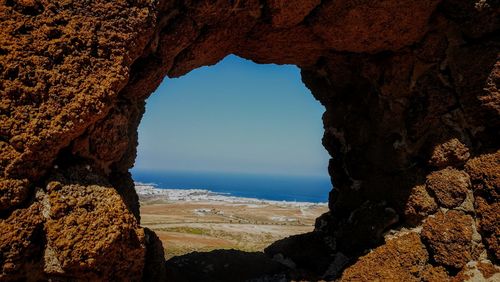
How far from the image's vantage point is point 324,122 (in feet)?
49.9

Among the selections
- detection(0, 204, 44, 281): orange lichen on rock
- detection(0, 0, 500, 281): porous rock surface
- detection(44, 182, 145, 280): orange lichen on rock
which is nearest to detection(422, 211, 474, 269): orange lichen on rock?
detection(0, 0, 500, 281): porous rock surface

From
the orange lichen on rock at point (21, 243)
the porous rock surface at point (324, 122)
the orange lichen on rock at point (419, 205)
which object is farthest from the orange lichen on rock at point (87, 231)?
the orange lichen on rock at point (419, 205)

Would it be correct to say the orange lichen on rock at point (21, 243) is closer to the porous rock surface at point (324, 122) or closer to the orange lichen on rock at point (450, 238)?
the porous rock surface at point (324, 122)

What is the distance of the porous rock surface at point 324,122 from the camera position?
22.1 feet

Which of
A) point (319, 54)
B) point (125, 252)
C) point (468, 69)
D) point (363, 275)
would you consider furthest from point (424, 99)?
point (125, 252)

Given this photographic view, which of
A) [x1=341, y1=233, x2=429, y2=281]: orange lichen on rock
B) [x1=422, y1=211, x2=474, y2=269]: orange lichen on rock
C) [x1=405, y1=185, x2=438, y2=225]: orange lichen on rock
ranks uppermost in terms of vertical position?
[x1=405, y1=185, x2=438, y2=225]: orange lichen on rock

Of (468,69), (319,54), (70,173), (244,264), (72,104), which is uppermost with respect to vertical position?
(319,54)

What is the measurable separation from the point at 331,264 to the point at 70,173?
821 cm

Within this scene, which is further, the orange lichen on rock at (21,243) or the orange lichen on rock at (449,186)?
the orange lichen on rock at (449,186)

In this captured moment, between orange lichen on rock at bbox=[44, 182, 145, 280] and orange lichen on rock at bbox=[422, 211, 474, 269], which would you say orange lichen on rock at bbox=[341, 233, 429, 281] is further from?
orange lichen on rock at bbox=[44, 182, 145, 280]

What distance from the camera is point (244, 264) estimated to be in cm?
1316

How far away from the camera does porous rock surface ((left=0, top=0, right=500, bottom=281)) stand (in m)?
6.73

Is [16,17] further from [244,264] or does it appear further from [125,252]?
[244,264]

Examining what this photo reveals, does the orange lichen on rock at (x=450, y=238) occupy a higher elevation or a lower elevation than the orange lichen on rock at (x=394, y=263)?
higher
